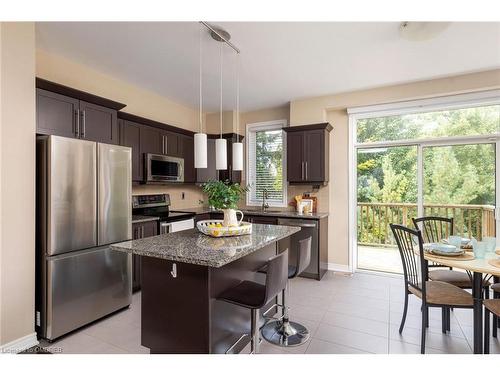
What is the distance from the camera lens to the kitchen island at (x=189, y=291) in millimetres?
1805

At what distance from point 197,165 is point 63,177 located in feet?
3.98

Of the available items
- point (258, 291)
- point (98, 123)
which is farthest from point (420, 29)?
point (98, 123)

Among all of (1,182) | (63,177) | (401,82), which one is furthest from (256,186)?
(1,182)

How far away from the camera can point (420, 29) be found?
7.57 ft

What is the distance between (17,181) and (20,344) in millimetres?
1334

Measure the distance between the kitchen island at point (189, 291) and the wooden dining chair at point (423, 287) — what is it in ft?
3.90

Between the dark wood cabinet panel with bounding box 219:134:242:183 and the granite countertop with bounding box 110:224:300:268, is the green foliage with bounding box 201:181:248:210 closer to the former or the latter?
the granite countertop with bounding box 110:224:300:268

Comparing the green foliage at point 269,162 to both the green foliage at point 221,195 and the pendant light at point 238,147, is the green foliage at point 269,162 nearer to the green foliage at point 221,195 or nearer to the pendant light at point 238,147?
the pendant light at point 238,147

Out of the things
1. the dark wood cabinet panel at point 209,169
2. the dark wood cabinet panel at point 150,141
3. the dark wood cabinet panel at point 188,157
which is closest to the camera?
the dark wood cabinet panel at point 150,141

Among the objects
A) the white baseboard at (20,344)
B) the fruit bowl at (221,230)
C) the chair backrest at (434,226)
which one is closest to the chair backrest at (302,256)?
the fruit bowl at (221,230)

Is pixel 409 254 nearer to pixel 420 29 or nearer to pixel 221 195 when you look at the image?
pixel 221 195

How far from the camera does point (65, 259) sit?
239 cm
